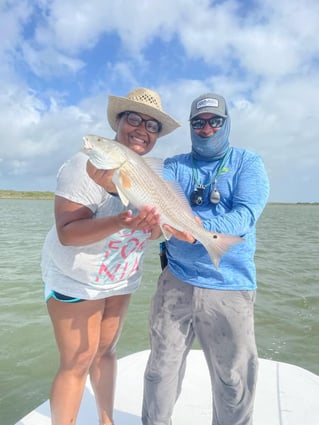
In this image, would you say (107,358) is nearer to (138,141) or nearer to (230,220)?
(230,220)

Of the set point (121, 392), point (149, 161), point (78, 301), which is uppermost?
point (149, 161)

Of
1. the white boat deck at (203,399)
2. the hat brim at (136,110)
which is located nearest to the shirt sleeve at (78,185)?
the hat brim at (136,110)

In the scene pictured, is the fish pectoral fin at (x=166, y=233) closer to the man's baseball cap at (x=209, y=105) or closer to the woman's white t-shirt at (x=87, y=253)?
the woman's white t-shirt at (x=87, y=253)

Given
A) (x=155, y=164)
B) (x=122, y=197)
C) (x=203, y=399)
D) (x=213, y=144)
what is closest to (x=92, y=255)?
(x=122, y=197)

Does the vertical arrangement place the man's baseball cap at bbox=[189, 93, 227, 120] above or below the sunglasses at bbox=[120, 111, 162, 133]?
above

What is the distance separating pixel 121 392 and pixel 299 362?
3526 millimetres

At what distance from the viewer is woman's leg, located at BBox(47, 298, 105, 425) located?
9.75 feet

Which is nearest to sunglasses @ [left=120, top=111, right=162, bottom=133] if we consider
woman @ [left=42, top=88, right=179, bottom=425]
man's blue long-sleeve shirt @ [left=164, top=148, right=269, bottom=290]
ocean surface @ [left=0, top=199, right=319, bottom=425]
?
woman @ [left=42, top=88, right=179, bottom=425]

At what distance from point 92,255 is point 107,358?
118 centimetres

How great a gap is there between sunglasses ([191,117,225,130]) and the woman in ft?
0.86

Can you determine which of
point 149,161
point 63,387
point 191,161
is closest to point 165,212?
point 149,161

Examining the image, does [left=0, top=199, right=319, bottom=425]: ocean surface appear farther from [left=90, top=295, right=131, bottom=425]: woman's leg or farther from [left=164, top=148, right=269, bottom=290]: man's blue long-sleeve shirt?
[left=164, top=148, right=269, bottom=290]: man's blue long-sleeve shirt

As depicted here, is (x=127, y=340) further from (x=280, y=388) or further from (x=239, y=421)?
(x=239, y=421)

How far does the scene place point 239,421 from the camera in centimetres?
300
